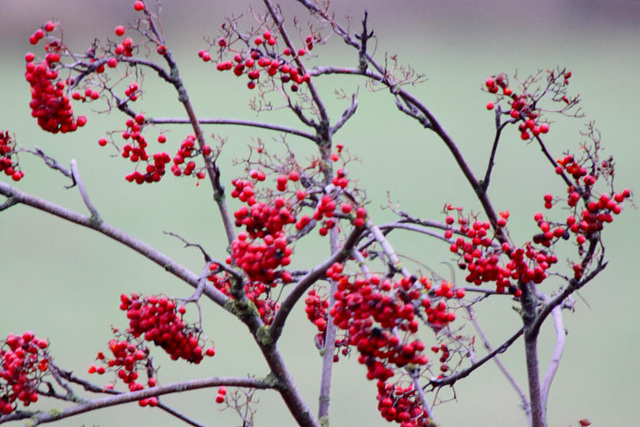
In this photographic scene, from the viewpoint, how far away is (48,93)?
878mm

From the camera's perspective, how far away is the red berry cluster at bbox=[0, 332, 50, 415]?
0.97 m

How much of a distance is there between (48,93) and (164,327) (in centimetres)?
35

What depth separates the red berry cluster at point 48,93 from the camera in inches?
33.9

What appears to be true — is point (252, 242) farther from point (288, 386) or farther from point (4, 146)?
point (4, 146)

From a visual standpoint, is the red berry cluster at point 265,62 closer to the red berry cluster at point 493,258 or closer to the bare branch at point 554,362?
the red berry cluster at point 493,258

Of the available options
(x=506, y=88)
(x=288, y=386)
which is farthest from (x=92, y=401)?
(x=506, y=88)

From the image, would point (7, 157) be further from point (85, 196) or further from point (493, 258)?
point (493, 258)

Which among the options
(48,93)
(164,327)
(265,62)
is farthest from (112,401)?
(265,62)

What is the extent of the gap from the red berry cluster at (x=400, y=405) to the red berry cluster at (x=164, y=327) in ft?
1.05

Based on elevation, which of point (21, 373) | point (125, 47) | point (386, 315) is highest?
point (125, 47)

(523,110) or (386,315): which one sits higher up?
(523,110)

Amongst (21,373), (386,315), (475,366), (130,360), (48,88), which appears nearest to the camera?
(386,315)

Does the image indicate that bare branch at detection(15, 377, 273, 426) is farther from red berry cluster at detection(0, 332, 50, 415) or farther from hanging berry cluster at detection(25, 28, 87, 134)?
hanging berry cluster at detection(25, 28, 87, 134)

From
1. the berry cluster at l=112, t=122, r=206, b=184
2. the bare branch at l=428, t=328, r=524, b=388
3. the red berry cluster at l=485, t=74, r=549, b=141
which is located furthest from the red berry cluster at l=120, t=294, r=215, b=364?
the red berry cluster at l=485, t=74, r=549, b=141
